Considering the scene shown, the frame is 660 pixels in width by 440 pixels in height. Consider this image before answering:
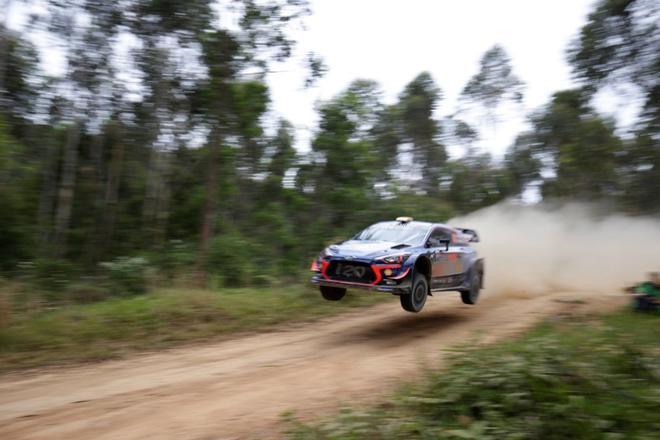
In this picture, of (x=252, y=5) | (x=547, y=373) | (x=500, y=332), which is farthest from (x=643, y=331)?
(x=252, y=5)

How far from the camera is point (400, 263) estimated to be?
8.84 metres

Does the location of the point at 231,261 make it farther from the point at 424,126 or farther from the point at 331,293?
the point at 424,126

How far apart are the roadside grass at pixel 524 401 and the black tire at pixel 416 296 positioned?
303 cm

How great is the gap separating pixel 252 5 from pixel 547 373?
36.8ft

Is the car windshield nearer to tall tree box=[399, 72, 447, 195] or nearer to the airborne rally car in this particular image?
the airborne rally car

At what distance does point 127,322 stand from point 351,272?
4.17m

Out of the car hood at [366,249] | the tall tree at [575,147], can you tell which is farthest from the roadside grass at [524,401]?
the tall tree at [575,147]

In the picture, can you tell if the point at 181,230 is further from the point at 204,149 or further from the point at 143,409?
the point at 143,409

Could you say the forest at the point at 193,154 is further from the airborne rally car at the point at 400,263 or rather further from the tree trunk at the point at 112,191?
the airborne rally car at the point at 400,263

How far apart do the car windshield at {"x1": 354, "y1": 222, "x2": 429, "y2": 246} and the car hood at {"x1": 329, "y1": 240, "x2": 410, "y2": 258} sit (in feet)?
1.40

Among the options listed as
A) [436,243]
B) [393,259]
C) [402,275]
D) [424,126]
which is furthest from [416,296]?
[424,126]

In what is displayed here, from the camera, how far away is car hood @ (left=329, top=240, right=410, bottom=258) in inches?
358

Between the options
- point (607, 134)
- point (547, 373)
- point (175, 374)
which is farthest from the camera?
point (607, 134)

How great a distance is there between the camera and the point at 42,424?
5.03m
